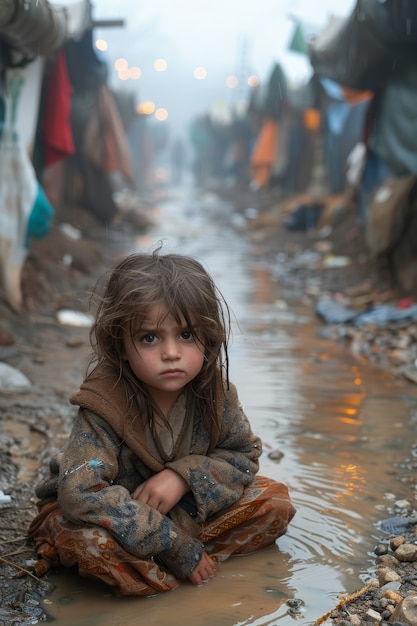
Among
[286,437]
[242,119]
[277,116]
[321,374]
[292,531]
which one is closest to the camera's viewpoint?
[292,531]

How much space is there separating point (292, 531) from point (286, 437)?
3.37ft

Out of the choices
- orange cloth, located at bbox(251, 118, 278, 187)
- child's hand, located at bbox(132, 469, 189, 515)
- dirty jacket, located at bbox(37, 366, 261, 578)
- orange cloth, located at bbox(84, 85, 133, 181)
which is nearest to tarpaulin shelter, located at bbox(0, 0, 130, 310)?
dirty jacket, located at bbox(37, 366, 261, 578)

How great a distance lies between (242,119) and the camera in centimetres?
2766

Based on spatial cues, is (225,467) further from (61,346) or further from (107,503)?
(61,346)

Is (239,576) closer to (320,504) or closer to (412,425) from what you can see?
(320,504)

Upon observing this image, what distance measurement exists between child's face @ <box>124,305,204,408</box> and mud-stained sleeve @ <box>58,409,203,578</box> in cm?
21

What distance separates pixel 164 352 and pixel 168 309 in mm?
122

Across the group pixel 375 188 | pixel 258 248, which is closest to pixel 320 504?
pixel 375 188

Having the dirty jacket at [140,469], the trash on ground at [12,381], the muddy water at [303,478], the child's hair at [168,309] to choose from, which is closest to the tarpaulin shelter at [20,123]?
the trash on ground at [12,381]

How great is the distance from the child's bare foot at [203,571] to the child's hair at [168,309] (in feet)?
1.13

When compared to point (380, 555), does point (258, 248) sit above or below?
below

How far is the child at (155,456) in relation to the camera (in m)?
2.18

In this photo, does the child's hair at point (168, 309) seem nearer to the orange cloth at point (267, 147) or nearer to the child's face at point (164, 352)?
the child's face at point (164, 352)

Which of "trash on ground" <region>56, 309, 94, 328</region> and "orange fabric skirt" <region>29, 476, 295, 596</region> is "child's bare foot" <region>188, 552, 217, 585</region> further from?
"trash on ground" <region>56, 309, 94, 328</region>
